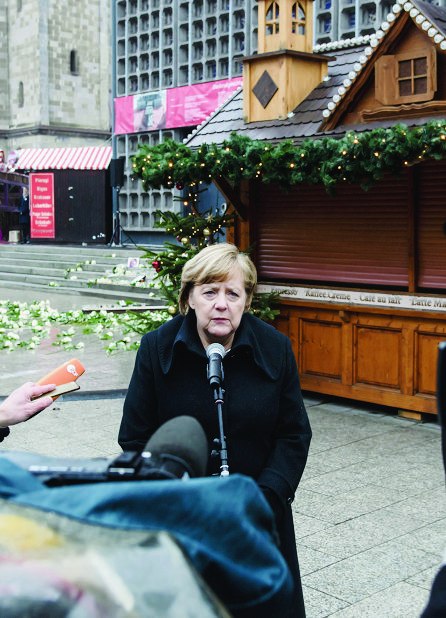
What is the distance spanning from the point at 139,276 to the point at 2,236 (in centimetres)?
1815

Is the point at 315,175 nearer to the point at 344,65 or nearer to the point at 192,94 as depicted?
the point at 344,65

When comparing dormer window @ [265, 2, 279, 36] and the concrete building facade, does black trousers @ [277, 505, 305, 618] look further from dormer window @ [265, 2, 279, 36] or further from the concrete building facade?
the concrete building facade

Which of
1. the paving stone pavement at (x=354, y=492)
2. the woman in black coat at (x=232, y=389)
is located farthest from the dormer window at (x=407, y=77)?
the woman in black coat at (x=232, y=389)

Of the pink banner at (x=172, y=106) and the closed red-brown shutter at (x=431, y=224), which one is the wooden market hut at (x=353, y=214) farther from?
the pink banner at (x=172, y=106)

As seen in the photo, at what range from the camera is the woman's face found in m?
2.94

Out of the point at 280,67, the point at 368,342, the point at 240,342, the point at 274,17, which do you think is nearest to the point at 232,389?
the point at 240,342

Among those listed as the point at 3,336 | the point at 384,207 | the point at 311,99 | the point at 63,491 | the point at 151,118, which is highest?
the point at 151,118

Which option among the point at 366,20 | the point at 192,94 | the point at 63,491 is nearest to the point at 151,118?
the point at 192,94

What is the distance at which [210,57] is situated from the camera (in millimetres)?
19281

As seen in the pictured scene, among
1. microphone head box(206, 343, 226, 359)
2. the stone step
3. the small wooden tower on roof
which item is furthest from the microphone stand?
the stone step

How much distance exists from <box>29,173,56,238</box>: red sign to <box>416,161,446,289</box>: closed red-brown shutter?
23682 mm

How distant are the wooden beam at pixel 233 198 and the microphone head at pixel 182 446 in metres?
7.18

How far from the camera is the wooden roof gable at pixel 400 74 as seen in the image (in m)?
6.90

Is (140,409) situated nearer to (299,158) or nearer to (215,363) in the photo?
(215,363)
